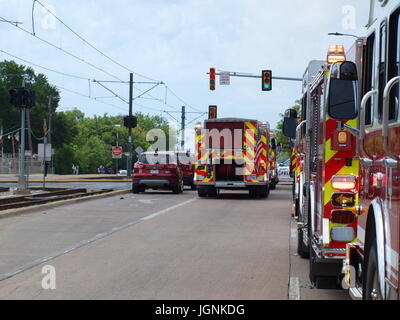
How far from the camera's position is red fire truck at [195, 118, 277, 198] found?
85.7 ft

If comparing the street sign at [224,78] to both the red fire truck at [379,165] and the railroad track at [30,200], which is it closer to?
the railroad track at [30,200]

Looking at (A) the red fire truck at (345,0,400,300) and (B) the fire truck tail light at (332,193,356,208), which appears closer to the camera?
(A) the red fire truck at (345,0,400,300)

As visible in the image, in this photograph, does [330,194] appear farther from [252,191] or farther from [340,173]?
[252,191]

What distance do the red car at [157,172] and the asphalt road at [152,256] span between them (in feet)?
32.1

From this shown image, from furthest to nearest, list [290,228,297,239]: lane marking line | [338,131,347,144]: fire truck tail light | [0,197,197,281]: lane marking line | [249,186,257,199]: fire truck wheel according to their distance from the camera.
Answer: [249,186,257,199]: fire truck wheel < [290,228,297,239]: lane marking line < [0,197,197,281]: lane marking line < [338,131,347,144]: fire truck tail light

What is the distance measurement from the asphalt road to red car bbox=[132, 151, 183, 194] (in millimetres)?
9771

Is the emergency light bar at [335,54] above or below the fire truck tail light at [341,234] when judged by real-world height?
above

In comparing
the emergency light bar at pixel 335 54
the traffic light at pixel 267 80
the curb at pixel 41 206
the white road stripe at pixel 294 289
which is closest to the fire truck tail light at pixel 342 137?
the emergency light bar at pixel 335 54

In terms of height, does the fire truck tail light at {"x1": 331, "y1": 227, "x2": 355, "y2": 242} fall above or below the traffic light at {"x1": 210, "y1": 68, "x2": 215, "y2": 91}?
below

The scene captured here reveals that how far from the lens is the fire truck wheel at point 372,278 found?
4.92 metres

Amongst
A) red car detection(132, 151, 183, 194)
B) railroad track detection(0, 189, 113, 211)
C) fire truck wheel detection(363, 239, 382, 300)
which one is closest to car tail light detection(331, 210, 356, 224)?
fire truck wheel detection(363, 239, 382, 300)

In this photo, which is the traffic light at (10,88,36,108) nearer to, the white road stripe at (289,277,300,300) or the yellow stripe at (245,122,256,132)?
the yellow stripe at (245,122,256,132)
